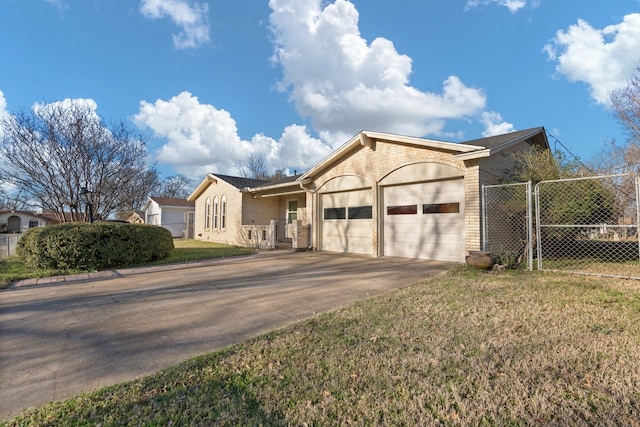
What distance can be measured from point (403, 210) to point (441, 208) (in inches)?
51.0

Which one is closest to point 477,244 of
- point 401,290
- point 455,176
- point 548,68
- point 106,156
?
point 455,176

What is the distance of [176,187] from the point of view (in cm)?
5034

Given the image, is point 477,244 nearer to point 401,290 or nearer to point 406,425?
point 401,290

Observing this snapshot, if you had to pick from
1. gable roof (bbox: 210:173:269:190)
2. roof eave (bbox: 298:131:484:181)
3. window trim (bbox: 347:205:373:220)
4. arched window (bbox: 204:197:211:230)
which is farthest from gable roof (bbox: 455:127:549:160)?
arched window (bbox: 204:197:211:230)

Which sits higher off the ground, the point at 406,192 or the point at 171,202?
the point at 171,202

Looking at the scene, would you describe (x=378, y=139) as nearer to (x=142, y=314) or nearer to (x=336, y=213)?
(x=336, y=213)

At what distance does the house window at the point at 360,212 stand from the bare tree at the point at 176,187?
1727 inches

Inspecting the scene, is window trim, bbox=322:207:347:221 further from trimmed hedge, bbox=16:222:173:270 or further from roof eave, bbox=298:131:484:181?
trimmed hedge, bbox=16:222:173:270

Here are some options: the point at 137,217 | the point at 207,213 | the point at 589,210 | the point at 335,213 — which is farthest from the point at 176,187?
the point at 589,210

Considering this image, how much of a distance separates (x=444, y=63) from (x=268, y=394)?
15.5 m

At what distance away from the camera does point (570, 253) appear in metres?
9.84

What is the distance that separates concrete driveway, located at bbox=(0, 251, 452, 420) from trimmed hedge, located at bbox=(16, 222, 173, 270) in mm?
1090

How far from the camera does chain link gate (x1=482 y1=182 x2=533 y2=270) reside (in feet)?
26.6

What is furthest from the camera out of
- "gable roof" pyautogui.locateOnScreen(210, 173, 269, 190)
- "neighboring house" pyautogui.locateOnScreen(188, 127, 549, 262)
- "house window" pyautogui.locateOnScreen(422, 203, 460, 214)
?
"gable roof" pyautogui.locateOnScreen(210, 173, 269, 190)
